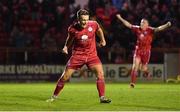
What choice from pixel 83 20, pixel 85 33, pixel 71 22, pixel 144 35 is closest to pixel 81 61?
pixel 85 33

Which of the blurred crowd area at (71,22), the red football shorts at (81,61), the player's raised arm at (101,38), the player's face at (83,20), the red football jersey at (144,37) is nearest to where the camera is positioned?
the player's face at (83,20)

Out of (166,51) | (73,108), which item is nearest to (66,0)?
(166,51)

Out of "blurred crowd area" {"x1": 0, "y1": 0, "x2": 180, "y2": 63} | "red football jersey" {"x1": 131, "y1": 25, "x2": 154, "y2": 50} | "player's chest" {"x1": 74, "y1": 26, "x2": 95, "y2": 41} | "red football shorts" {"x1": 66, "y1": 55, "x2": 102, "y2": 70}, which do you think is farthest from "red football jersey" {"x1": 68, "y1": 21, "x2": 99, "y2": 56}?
"blurred crowd area" {"x1": 0, "y1": 0, "x2": 180, "y2": 63}

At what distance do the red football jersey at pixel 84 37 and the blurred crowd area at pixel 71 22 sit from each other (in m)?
12.7

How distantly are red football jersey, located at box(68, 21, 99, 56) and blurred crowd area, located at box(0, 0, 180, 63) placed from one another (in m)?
12.7

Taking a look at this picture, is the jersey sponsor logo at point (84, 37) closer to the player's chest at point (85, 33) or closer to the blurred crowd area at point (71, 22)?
the player's chest at point (85, 33)

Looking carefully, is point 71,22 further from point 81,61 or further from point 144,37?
point 81,61

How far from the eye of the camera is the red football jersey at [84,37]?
14.3 m

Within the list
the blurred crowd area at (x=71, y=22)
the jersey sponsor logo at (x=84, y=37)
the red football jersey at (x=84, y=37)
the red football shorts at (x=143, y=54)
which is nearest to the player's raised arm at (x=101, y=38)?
the red football jersey at (x=84, y=37)

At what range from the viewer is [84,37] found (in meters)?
14.4

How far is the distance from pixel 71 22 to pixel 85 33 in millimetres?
14292

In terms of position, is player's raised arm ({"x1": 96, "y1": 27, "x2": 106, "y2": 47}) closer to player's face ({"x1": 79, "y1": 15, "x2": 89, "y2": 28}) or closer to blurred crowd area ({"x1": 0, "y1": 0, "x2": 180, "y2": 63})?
player's face ({"x1": 79, "y1": 15, "x2": 89, "y2": 28})

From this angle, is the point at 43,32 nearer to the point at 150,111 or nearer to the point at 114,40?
the point at 114,40

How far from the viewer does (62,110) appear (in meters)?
12.0
